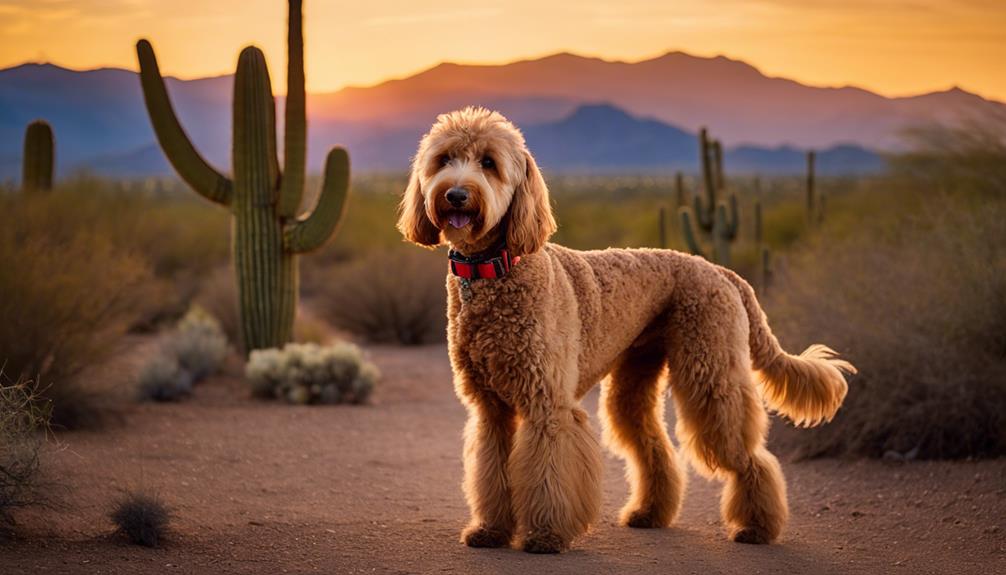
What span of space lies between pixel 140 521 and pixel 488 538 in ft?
6.91

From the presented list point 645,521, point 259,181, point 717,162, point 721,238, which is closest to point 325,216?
point 259,181

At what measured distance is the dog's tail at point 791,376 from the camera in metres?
8.08

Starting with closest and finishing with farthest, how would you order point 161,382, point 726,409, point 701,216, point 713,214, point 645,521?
1. point 726,409
2. point 645,521
3. point 161,382
4. point 701,216
5. point 713,214

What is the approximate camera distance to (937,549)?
793 centimetres

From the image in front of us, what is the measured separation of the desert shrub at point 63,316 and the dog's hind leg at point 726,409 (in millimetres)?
6211

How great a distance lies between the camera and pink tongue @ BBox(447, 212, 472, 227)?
6453 millimetres

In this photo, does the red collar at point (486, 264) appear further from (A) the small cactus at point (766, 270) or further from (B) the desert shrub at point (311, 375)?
(A) the small cactus at point (766, 270)

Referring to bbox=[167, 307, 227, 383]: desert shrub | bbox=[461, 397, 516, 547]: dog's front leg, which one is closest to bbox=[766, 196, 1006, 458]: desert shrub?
bbox=[461, 397, 516, 547]: dog's front leg

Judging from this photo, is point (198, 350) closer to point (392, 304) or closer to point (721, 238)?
point (392, 304)

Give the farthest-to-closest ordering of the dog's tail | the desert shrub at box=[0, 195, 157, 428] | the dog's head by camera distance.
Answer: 1. the desert shrub at box=[0, 195, 157, 428]
2. the dog's tail
3. the dog's head

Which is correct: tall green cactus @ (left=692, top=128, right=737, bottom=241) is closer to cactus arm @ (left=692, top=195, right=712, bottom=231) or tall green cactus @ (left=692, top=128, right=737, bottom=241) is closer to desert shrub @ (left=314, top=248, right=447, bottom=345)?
cactus arm @ (left=692, top=195, right=712, bottom=231)

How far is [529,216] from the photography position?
6723 millimetres

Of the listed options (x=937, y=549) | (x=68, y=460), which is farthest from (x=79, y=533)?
(x=937, y=549)

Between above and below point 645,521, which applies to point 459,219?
above
